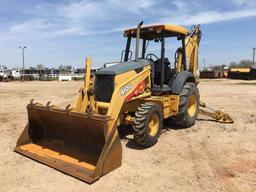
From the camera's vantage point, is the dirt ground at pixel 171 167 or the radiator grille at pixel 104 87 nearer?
the dirt ground at pixel 171 167

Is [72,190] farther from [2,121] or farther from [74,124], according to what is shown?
[2,121]

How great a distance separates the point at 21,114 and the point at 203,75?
43051 mm

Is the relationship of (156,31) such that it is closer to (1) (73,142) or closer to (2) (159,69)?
(2) (159,69)

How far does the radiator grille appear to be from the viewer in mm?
6980

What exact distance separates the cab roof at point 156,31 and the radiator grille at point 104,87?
6.13ft

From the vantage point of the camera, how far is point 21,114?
11.6m

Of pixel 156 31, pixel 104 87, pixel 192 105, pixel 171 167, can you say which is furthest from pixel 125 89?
pixel 192 105

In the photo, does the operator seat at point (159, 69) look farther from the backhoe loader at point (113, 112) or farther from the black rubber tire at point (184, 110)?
the black rubber tire at point (184, 110)

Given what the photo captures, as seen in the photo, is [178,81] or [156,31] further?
[178,81]

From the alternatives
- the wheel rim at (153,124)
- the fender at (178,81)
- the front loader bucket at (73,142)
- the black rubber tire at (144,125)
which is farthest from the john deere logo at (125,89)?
the fender at (178,81)

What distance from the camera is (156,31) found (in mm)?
8133

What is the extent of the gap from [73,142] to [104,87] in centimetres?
129

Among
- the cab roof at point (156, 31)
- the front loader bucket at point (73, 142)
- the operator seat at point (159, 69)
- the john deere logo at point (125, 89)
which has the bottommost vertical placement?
the front loader bucket at point (73, 142)

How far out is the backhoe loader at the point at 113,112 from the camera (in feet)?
19.0
